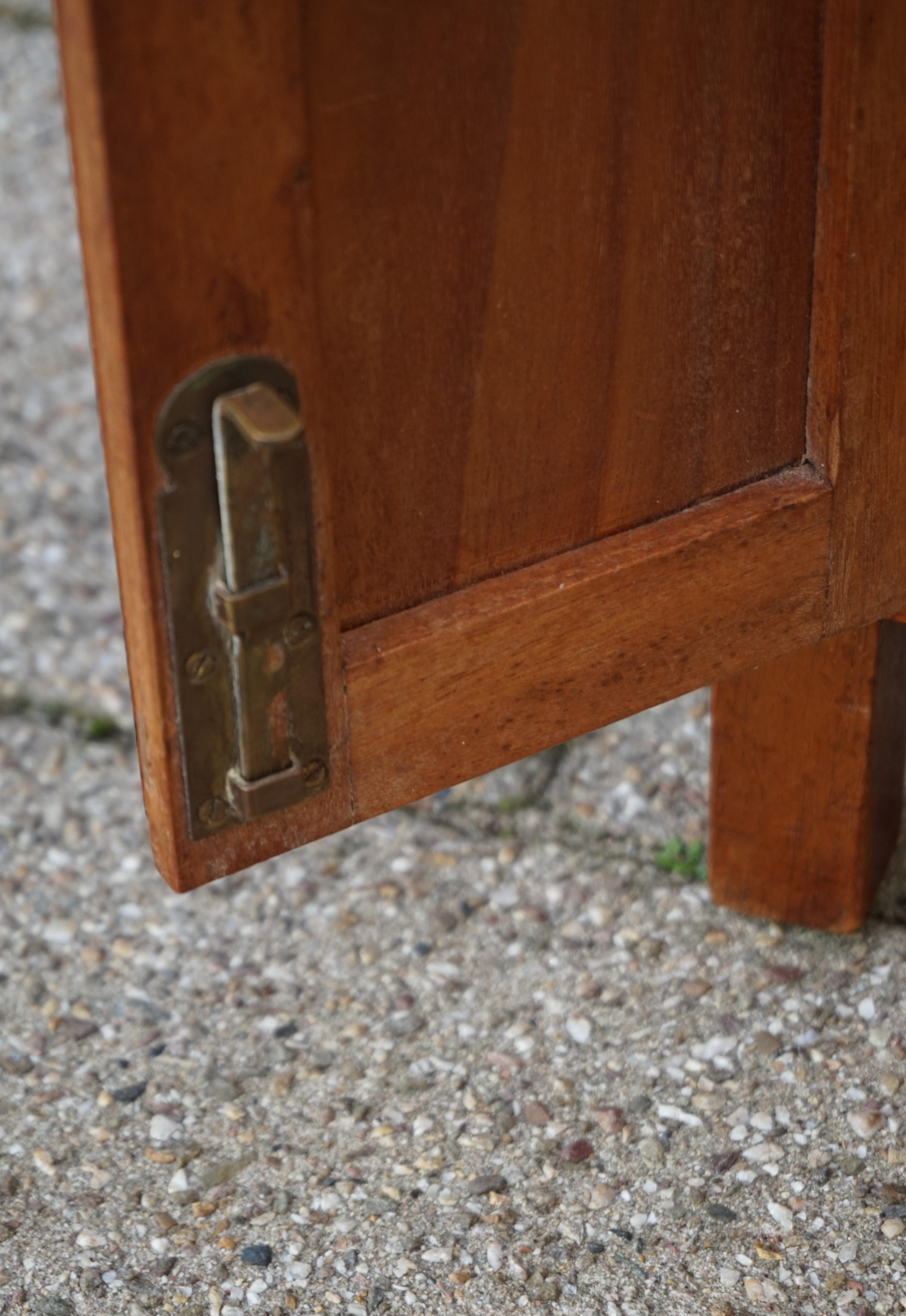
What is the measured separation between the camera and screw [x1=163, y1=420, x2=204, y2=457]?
934 millimetres

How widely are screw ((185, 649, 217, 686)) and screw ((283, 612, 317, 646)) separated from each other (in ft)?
0.16

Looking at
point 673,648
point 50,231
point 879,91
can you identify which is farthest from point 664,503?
point 50,231

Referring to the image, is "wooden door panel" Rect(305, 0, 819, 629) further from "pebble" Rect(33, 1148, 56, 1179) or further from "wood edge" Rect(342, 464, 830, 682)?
"pebble" Rect(33, 1148, 56, 1179)

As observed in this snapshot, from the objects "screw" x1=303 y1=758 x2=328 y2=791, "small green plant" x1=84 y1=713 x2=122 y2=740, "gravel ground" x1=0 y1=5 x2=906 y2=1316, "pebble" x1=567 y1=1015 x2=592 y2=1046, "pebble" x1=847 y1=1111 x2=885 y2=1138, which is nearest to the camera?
"screw" x1=303 y1=758 x2=328 y2=791

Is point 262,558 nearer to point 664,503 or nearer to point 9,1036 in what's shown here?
point 664,503

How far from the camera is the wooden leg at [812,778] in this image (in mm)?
1603

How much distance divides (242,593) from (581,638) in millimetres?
310

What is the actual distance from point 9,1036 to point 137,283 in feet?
3.30

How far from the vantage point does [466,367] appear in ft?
3.55

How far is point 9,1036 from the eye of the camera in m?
1.66

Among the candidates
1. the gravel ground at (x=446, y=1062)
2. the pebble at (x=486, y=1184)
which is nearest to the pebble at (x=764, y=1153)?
the gravel ground at (x=446, y=1062)

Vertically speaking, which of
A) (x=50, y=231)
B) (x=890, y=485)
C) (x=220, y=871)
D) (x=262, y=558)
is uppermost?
(x=262, y=558)

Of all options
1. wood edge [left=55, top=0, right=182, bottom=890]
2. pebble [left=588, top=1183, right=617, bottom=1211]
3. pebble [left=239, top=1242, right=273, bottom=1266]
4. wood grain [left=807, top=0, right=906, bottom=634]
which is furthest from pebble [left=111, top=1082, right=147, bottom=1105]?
wood grain [left=807, top=0, right=906, bottom=634]

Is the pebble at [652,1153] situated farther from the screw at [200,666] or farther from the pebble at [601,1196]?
the screw at [200,666]
